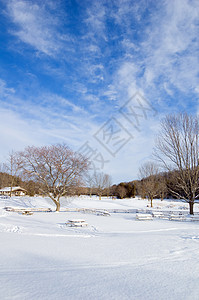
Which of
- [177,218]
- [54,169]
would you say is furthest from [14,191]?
[177,218]

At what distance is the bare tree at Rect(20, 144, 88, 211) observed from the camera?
83.8ft

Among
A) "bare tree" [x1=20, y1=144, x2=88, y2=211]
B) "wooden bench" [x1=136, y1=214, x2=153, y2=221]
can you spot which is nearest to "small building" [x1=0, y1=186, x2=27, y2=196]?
"bare tree" [x1=20, y1=144, x2=88, y2=211]

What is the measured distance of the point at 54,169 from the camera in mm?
26125

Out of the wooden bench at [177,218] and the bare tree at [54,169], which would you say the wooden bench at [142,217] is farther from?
the bare tree at [54,169]

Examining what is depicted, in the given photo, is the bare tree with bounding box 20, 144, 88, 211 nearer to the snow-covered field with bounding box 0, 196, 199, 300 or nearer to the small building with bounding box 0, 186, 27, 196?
the snow-covered field with bounding box 0, 196, 199, 300

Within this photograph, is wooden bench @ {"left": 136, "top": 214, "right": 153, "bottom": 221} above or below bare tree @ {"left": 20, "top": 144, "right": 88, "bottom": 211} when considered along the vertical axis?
below

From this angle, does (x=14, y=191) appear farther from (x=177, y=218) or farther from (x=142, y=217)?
(x=177, y=218)

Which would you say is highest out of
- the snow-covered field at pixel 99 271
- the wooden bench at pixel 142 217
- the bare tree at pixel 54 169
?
the bare tree at pixel 54 169

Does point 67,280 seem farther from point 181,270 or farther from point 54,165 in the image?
point 54,165

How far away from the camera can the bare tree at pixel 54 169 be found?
2553 centimetres

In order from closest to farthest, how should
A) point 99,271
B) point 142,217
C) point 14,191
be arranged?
point 99,271 → point 142,217 → point 14,191

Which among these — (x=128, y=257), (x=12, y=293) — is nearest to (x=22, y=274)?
(x=12, y=293)

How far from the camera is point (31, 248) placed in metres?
7.84

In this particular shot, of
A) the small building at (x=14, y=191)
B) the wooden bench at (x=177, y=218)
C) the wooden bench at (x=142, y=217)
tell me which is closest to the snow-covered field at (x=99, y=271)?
the wooden bench at (x=142, y=217)
